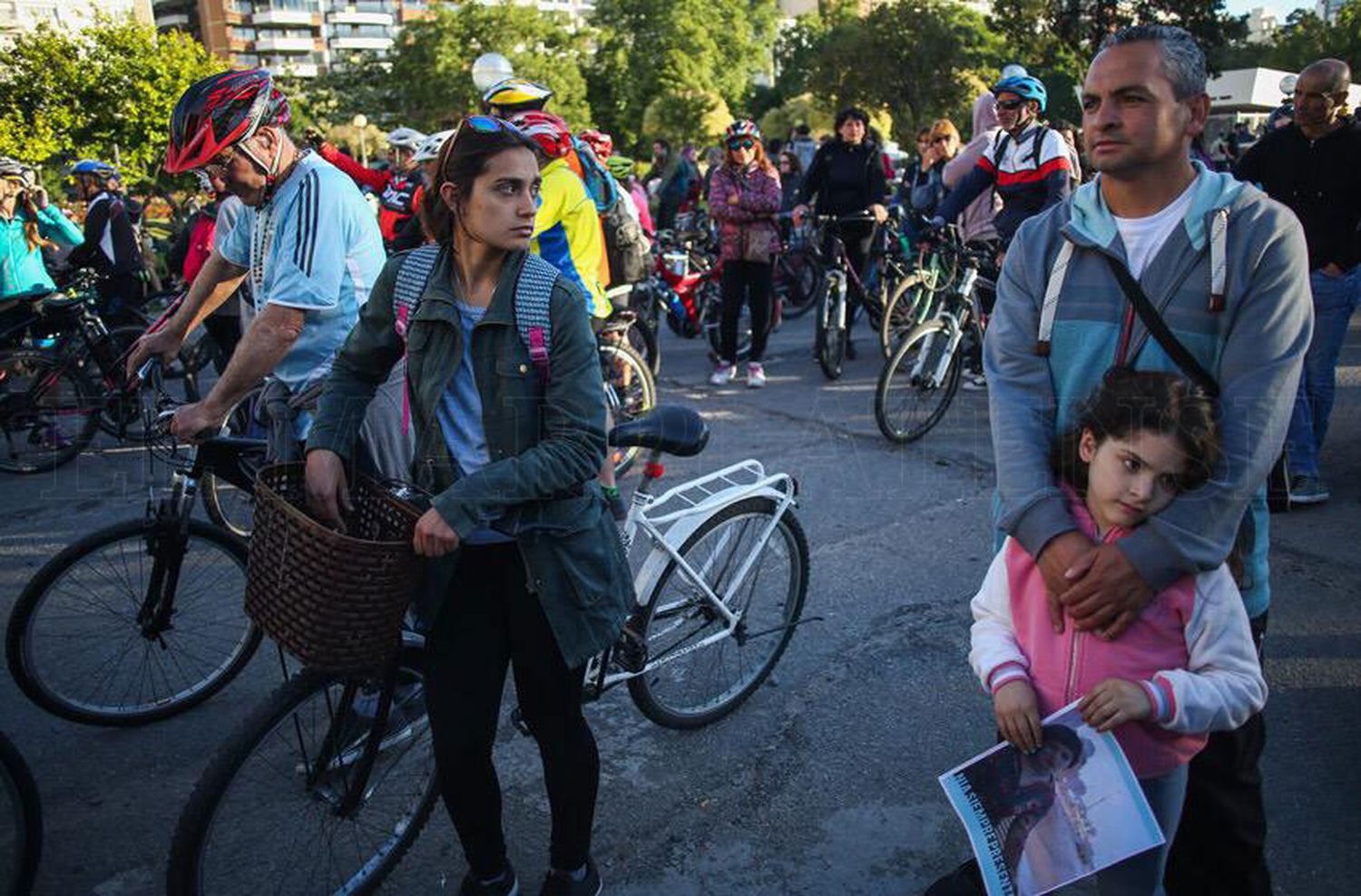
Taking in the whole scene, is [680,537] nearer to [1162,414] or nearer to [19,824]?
[1162,414]

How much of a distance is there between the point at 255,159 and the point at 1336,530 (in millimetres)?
4946

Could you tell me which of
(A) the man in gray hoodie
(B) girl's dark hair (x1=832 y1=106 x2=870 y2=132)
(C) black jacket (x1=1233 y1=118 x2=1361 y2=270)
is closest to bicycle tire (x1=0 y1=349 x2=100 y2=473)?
(B) girl's dark hair (x1=832 y1=106 x2=870 y2=132)

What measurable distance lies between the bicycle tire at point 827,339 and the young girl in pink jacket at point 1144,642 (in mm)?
6047

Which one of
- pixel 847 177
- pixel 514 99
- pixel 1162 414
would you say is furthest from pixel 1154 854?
pixel 847 177

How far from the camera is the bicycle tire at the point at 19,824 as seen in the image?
2369 mm

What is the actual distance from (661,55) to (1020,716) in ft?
221

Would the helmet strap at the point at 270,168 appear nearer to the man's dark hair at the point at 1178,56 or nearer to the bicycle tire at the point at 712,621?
the bicycle tire at the point at 712,621

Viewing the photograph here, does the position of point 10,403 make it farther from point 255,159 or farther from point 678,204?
point 678,204

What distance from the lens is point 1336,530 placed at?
183 inches

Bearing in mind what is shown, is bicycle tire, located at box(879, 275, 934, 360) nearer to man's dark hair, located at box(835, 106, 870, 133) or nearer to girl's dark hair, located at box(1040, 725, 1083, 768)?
man's dark hair, located at box(835, 106, 870, 133)

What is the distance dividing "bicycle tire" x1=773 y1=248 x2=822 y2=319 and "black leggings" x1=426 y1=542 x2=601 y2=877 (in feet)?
29.6

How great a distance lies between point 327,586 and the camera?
1.99 meters

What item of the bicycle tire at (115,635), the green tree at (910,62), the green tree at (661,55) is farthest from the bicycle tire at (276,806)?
the green tree at (661,55)

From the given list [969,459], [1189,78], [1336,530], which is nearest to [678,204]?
[969,459]
